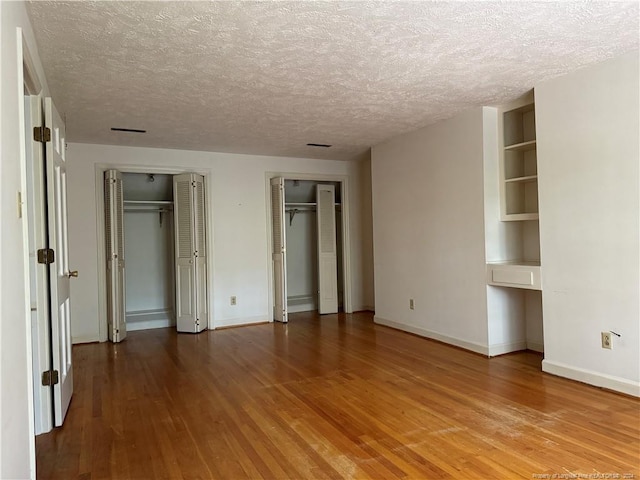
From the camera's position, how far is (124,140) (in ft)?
16.9

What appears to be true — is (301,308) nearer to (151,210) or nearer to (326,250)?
(326,250)

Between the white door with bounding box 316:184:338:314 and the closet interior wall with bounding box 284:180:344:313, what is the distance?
0.38m

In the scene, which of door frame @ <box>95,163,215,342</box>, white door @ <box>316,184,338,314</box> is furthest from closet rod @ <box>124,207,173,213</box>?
white door @ <box>316,184,338,314</box>

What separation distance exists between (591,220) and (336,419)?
234 cm

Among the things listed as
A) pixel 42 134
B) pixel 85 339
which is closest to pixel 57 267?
pixel 42 134

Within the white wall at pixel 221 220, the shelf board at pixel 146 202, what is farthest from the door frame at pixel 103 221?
the shelf board at pixel 146 202

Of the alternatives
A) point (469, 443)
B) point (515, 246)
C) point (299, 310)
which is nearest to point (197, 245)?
point (299, 310)

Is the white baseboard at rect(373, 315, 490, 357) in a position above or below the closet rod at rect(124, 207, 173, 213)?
below

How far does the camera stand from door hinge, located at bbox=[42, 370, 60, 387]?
2.72 metres

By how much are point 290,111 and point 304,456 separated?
297 centimetres

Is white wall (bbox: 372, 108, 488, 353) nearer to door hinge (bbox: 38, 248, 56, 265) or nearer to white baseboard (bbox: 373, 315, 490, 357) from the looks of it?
white baseboard (bbox: 373, 315, 490, 357)

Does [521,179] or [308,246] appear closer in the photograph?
[521,179]

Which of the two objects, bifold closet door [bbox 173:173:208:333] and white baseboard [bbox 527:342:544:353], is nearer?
white baseboard [bbox 527:342:544:353]

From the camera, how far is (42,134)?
264 centimetres
